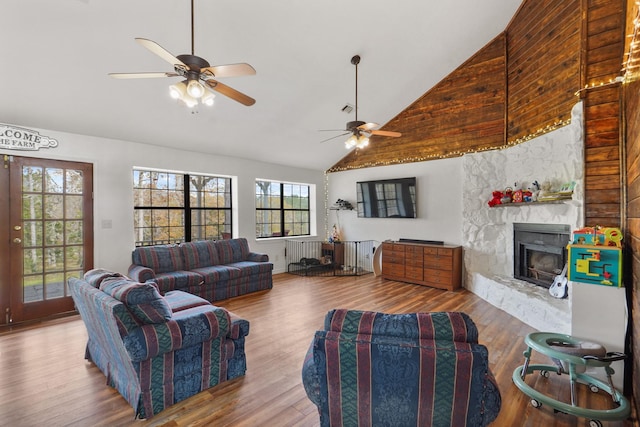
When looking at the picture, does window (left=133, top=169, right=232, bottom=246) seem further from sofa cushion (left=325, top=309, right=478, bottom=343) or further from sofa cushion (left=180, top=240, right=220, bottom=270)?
sofa cushion (left=325, top=309, right=478, bottom=343)

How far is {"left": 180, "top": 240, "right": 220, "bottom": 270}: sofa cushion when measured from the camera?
5.00m

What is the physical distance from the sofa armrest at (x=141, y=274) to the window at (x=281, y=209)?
8.71ft

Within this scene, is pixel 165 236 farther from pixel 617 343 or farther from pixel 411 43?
pixel 617 343

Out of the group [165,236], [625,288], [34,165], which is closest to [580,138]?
[625,288]

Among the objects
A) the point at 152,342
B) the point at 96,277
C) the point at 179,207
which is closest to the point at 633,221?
the point at 152,342

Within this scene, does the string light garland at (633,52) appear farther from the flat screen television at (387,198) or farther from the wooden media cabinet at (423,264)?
the flat screen television at (387,198)

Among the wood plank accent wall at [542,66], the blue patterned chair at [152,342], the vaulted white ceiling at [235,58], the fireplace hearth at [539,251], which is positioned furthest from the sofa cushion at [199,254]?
the wood plank accent wall at [542,66]

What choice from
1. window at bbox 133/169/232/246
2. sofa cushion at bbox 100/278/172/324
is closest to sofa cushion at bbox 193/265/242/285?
window at bbox 133/169/232/246

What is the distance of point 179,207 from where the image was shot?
5.55 meters

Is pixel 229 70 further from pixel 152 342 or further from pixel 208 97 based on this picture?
pixel 152 342

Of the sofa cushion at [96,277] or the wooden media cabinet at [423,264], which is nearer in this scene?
the sofa cushion at [96,277]

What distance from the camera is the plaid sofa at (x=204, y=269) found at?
4.39 metres

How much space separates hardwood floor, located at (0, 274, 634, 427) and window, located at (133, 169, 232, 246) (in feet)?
5.87

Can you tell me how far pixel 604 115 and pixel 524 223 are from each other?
2.04 meters
